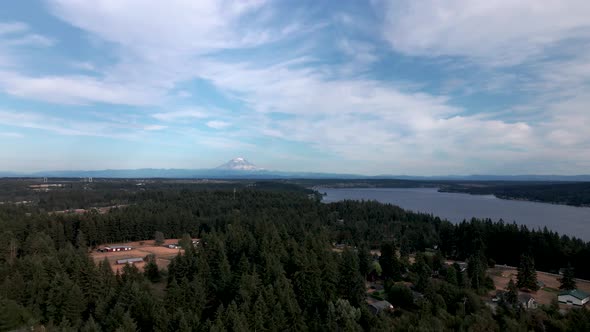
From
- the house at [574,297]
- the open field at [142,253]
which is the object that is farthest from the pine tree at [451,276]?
the open field at [142,253]

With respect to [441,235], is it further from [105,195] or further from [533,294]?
[105,195]

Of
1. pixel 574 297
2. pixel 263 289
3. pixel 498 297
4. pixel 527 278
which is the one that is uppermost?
pixel 263 289

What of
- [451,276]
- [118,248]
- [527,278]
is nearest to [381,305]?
[451,276]

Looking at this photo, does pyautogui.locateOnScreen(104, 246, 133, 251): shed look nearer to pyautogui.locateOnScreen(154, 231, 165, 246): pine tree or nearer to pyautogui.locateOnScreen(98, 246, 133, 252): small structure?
pyautogui.locateOnScreen(98, 246, 133, 252): small structure

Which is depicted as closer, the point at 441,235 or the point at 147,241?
the point at 441,235

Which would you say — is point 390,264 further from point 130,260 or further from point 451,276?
point 130,260

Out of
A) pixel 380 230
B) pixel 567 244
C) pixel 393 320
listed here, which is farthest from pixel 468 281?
pixel 380 230
